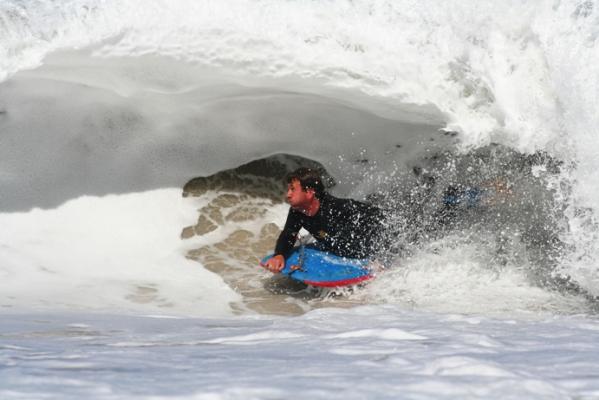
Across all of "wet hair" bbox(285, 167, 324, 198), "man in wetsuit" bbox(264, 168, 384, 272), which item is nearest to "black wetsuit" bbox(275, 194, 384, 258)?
"man in wetsuit" bbox(264, 168, 384, 272)

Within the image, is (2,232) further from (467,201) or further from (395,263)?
(467,201)

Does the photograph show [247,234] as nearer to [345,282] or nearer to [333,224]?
[333,224]

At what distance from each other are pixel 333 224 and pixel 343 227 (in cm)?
6

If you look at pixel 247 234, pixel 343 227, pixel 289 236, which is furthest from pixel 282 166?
pixel 343 227

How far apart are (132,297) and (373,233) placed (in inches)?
58.5

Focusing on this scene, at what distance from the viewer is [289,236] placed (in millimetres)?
4172

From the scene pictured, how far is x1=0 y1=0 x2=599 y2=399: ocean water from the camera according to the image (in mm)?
2857

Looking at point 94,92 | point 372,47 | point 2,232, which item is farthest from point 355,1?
point 2,232

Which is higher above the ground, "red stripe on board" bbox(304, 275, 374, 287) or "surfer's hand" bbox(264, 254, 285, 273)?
"surfer's hand" bbox(264, 254, 285, 273)

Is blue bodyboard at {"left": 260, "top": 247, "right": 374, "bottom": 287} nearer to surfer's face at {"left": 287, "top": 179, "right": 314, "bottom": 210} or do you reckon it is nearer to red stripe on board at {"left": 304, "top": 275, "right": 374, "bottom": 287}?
red stripe on board at {"left": 304, "top": 275, "right": 374, "bottom": 287}

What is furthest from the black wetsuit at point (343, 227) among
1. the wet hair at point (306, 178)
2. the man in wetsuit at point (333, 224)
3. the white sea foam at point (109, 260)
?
the white sea foam at point (109, 260)

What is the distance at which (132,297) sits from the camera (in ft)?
12.7

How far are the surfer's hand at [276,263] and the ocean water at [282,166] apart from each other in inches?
6.5

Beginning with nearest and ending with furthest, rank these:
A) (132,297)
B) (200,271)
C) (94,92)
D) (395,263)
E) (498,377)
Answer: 1. (498,377)
2. (132,297)
3. (395,263)
4. (200,271)
5. (94,92)
